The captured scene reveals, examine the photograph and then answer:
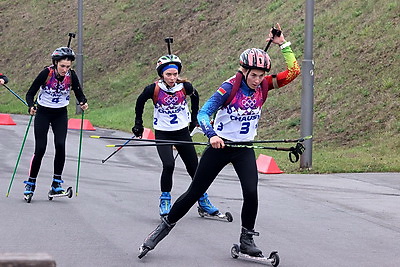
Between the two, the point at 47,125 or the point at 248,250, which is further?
the point at 47,125

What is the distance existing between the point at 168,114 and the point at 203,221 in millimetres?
1239

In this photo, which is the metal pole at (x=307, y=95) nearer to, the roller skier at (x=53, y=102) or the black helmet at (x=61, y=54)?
the roller skier at (x=53, y=102)

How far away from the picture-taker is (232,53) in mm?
29828

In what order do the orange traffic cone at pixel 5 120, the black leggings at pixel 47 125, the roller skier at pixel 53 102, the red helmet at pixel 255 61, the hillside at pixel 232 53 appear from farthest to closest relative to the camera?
the orange traffic cone at pixel 5 120, the hillside at pixel 232 53, the black leggings at pixel 47 125, the roller skier at pixel 53 102, the red helmet at pixel 255 61

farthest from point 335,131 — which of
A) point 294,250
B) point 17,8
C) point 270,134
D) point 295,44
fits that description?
point 17,8

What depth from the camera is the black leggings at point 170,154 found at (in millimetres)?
9156

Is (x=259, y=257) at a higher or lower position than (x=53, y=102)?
lower

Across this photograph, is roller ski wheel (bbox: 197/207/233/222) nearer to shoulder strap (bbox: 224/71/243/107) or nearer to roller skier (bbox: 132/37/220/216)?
roller skier (bbox: 132/37/220/216)

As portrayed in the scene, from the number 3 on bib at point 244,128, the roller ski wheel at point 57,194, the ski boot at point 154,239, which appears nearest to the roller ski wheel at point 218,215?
the roller ski wheel at point 57,194

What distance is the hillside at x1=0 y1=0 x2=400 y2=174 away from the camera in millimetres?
18422

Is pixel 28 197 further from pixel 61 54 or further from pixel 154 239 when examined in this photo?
pixel 154 239

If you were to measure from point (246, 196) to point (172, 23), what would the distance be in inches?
1201

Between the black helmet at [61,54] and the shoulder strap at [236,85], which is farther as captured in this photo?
the black helmet at [61,54]

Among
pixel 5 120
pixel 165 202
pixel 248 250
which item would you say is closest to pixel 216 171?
pixel 248 250
